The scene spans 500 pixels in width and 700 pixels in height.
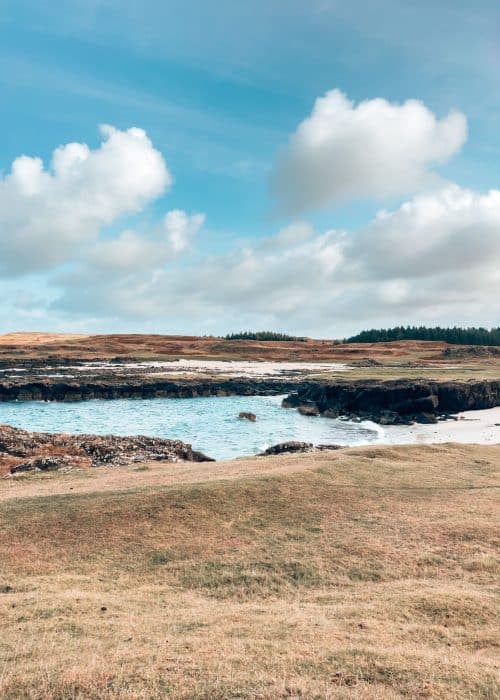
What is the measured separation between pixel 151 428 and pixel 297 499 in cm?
3738

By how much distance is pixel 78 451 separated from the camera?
36312mm

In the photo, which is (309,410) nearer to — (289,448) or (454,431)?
(454,431)

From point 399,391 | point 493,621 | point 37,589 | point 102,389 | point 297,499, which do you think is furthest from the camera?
point 102,389

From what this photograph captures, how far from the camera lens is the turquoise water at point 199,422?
49.0m

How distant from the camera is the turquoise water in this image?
48969 mm

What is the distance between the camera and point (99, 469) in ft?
97.5

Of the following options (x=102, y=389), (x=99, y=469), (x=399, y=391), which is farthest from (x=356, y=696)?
(x=102, y=389)

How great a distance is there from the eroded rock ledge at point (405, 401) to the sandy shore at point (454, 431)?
2.83m

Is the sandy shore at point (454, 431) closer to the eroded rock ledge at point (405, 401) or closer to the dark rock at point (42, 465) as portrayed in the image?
the eroded rock ledge at point (405, 401)

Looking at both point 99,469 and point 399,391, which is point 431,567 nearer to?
point 99,469

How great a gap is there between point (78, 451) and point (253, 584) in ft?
82.6

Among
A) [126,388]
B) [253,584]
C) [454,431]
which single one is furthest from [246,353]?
[253,584]

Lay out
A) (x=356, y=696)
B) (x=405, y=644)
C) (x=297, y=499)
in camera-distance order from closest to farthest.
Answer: (x=356, y=696), (x=405, y=644), (x=297, y=499)

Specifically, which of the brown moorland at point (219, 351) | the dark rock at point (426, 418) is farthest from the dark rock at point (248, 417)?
the brown moorland at point (219, 351)
